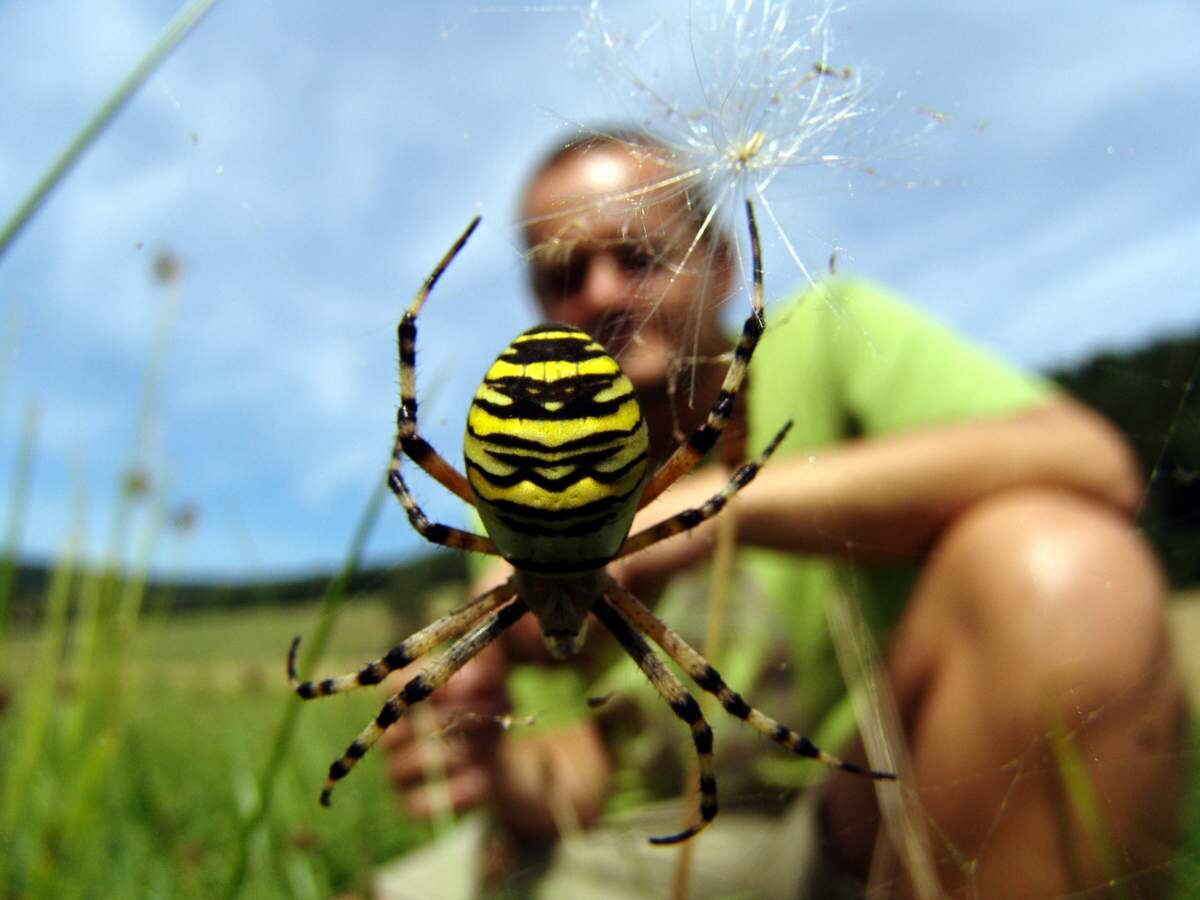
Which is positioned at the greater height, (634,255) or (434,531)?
(634,255)

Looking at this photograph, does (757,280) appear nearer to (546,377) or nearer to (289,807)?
(546,377)

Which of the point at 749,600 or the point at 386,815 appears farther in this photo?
the point at 386,815

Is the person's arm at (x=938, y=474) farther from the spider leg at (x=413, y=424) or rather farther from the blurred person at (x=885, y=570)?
the spider leg at (x=413, y=424)

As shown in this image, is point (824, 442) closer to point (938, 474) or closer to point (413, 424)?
point (938, 474)

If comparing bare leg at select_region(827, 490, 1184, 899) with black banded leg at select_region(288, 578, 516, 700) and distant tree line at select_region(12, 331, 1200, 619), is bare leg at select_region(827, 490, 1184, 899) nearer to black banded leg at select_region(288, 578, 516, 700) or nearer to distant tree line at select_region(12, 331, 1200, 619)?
distant tree line at select_region(12, 331, 1200, 619)

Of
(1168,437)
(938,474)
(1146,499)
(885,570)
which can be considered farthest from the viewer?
(885,570)

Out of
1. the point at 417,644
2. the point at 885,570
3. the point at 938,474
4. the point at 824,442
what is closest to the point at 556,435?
the point at 417,644

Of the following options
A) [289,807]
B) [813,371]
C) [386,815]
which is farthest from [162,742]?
[813,371]
